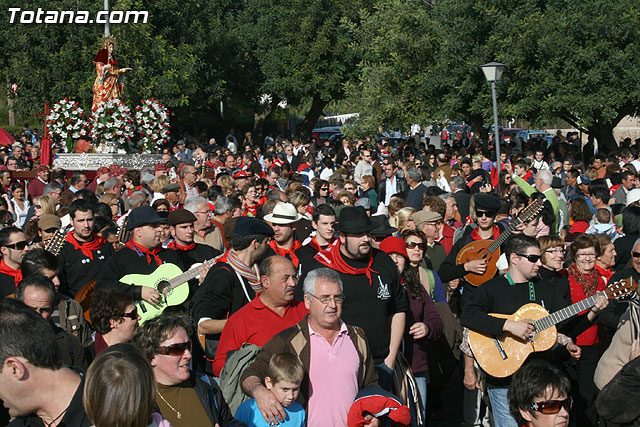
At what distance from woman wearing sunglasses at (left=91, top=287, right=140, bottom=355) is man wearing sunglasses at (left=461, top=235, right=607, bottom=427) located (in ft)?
7.93

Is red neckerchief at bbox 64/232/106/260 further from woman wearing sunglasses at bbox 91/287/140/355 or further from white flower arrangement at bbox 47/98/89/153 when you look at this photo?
white flower arrangement at bbox 47/98/89/153

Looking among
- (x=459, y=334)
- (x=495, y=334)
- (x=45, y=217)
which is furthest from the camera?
(x=45, y=217)

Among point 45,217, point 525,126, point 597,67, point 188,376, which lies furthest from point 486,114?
point 525,126

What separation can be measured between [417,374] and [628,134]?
35.6 meters

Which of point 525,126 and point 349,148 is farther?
point 525,126

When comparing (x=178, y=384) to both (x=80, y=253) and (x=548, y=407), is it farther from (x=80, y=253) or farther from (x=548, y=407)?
(x=80, y=253)

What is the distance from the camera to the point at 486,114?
76.7 feet

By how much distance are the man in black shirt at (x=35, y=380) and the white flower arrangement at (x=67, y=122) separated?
1538cm

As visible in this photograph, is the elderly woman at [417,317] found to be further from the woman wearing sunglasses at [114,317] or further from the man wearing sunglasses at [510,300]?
the woman wearing sunglasses at [114,317]

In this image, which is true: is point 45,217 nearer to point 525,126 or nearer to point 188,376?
point 188,376

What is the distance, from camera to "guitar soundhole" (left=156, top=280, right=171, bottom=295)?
646 centimetres

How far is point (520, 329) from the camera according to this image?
19.1ft

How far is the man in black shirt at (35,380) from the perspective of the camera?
11.8ft

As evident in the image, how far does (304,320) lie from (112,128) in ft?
46.4
